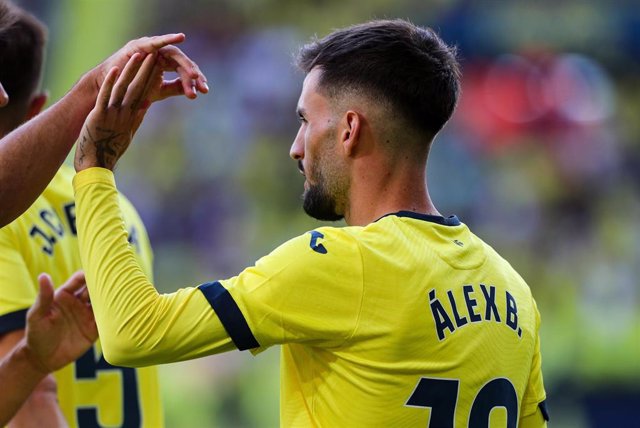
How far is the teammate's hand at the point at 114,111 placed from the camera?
2.38 m

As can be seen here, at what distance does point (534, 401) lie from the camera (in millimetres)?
2646

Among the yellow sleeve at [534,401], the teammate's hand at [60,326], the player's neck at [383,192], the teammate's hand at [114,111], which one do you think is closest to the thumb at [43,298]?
the teammate's hand at [60,326]

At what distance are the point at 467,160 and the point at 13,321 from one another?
21.4ft

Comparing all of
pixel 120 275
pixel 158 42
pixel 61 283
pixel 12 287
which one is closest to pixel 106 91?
pixel 158 42

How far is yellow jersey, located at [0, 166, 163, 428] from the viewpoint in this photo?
2.95m

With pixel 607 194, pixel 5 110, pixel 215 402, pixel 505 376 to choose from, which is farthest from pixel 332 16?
pixel 505 376

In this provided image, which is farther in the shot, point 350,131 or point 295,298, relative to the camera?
point 350,131

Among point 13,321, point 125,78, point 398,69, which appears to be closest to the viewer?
point 125,78

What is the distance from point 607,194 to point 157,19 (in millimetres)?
4646

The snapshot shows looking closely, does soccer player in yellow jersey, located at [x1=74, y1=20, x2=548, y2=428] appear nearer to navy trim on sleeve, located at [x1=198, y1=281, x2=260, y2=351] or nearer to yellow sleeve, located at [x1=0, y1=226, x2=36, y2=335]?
navy trim on sleeve, located at [x1=198, y1=281, x2=260, y2=351]

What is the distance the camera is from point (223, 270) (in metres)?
8.71

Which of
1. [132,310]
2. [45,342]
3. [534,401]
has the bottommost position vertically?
[534,401]

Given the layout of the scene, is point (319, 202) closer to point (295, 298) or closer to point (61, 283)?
point (295, 298)

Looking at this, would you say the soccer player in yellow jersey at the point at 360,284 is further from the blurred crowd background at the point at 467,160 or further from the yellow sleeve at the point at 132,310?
the blurred crowd background at the point at 467,160
